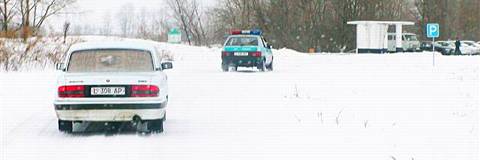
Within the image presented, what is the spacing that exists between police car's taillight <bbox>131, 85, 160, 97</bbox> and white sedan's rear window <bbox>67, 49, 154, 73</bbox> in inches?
25.5

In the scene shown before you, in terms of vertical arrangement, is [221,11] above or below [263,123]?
above

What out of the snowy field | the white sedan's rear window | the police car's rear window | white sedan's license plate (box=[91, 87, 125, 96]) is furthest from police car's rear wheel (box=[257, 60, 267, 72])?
white sedan's license plate (box=[91, 87, 125, 96])

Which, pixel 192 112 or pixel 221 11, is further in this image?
pixel 221 11

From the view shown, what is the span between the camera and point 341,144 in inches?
360

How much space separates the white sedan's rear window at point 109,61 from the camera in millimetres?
10258

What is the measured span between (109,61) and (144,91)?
930mm

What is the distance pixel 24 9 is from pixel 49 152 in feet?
163

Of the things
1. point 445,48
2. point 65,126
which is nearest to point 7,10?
point 445,48

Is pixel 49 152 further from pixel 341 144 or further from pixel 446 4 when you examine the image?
pixel 446 4

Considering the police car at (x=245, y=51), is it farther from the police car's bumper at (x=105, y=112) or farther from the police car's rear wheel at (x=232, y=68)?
the police car's bumper at (x=105, y=112)

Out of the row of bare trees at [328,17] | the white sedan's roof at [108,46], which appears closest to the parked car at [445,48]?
the row of bare trees at [328,17]

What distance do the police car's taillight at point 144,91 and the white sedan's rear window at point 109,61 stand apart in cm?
65

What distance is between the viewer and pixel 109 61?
34.0 ft

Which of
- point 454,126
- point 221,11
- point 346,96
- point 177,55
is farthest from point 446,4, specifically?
point 454,126
